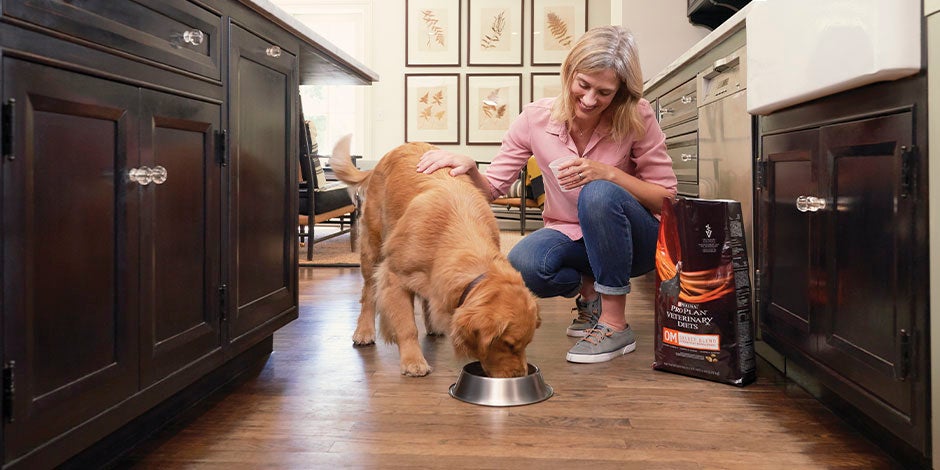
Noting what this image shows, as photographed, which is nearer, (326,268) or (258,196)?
(258,196)

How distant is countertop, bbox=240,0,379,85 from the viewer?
1.95m

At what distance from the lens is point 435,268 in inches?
76.4

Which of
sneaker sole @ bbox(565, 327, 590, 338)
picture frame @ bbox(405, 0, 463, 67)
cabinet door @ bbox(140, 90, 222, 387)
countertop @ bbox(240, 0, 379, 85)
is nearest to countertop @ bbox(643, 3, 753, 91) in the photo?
sneaker sole @ bbox(565, 327, 590, 338)

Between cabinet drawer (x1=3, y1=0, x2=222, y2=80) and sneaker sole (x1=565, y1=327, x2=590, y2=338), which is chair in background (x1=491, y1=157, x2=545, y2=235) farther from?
cabinet drawer (x1=3, y1=0, x2=222, y2=80)

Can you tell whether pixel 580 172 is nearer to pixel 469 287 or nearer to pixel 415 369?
pixel 469 287

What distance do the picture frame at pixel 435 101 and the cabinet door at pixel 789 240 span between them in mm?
5965

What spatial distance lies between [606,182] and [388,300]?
756 millimetres

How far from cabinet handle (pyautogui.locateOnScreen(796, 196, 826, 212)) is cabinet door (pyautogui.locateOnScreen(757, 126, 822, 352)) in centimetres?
2

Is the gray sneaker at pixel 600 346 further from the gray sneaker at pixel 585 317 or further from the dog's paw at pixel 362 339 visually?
the dog's paw at pixel 362 339

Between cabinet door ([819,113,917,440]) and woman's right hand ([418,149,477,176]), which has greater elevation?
woman's right hand ([418,149,477,176])

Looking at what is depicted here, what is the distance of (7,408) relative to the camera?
1.00m

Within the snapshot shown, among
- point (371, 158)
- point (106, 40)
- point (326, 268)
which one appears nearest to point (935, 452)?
point (106, 40)

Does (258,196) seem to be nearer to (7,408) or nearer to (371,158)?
(7,408)

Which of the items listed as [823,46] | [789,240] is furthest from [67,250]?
[789,240]
